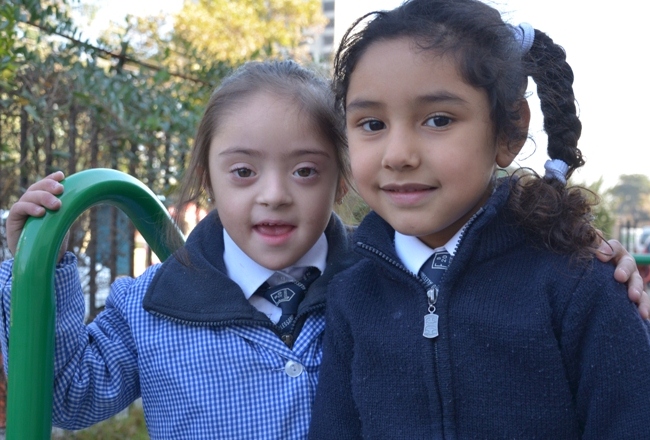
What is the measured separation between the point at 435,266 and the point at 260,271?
18.6 inches

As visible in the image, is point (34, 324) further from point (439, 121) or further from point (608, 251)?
point (608, 251)

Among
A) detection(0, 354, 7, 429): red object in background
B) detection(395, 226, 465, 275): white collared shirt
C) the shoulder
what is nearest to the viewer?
detection(395, 226, 465, 275): white collared shirt

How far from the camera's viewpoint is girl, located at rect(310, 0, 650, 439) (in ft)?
4.69

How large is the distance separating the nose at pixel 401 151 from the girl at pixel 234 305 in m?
0.36

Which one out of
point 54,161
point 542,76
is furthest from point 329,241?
point 54,161

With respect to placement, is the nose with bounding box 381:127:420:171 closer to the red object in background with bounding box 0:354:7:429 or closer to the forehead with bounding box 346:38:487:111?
the forehead with bounding box 346:38:487:111

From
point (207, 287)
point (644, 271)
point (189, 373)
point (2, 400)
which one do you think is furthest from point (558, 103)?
point (644, 271)

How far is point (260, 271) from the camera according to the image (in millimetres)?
1868

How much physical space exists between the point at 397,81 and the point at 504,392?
2.04 feet

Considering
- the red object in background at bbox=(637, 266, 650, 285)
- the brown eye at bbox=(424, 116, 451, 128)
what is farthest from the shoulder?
the red object in background at bbox=(637, 266, 650, 285)

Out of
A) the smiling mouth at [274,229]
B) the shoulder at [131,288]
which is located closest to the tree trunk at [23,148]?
the shoulder at [131,288]

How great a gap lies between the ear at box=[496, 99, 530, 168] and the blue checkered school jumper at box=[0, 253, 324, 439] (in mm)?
583

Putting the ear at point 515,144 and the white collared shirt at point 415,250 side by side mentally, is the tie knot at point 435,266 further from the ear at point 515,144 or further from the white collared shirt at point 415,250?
the ear at point 515,144

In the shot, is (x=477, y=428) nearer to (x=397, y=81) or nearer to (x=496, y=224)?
(x=496, y=224)
